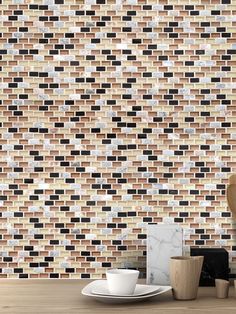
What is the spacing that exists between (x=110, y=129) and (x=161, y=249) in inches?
18.8

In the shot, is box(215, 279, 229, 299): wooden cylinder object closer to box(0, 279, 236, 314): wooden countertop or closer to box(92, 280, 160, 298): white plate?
box(0, 279, 236, 314): wooden countertop

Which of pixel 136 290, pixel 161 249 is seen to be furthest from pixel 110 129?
pixel 136 290

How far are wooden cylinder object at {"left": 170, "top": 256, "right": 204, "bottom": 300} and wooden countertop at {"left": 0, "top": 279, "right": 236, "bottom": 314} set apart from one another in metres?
0.03

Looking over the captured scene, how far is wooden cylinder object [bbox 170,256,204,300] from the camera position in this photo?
159cm

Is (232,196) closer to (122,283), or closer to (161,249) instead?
(161,249)

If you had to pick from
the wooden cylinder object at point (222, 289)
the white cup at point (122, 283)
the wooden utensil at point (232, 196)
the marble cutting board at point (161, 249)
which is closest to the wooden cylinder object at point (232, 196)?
the wooden utensil at point (232, 196)

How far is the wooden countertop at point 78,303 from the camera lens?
148cm

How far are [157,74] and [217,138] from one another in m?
0.32

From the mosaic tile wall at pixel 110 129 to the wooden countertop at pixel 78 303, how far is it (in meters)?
0.20

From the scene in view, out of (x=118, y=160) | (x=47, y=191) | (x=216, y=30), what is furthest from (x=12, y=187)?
(x=216, y=30)

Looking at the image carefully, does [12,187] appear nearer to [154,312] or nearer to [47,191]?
[47,191]

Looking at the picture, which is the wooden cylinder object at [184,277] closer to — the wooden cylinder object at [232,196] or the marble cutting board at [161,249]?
the marble cutting board at [161,249]

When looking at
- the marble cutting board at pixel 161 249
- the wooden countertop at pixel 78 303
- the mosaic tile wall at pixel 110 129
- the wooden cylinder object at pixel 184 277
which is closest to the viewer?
the wooden countertop at pixel 78 303

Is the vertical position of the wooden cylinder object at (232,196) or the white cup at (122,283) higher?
the wooden cylinder object at (232,196)
